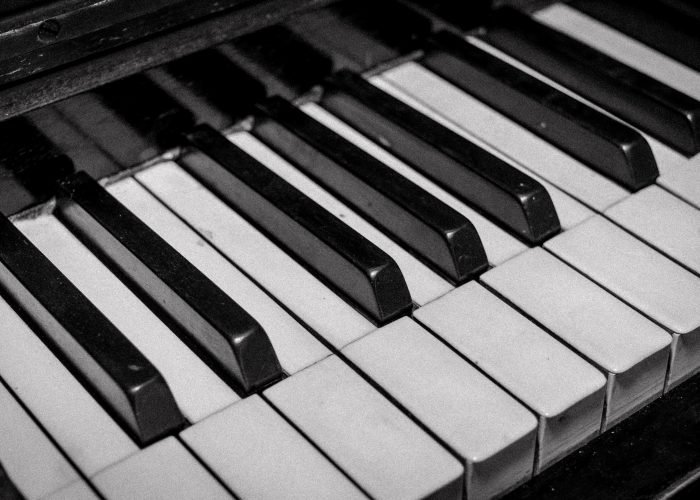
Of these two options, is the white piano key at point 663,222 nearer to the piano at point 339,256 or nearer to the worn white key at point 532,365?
the piano at point 339,256

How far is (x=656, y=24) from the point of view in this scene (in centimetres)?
174

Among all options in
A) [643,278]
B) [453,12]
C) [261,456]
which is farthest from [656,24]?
[261,456]

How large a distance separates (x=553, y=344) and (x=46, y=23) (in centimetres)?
70

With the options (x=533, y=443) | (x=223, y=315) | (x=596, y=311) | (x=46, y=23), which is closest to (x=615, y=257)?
(x=596, y=311)

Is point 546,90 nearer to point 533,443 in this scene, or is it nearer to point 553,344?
point 553,344

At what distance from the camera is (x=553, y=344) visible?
1.18 metres

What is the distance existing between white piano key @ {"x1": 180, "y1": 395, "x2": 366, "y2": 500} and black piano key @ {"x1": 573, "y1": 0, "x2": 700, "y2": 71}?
993mm

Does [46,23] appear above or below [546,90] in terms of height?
above

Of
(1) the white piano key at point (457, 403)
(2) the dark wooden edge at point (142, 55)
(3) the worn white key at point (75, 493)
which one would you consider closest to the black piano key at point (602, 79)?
(2) the dark wooden edge at point (142, 55)

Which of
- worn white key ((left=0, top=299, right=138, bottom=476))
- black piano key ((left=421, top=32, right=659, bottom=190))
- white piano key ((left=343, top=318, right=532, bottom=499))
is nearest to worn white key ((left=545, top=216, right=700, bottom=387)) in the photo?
black piano key ((left=421, top=32, right=659, bottom=190))

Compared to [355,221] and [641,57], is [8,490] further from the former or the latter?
[641,57]

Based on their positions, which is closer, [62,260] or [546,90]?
[62,260]

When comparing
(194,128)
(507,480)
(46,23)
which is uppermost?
(46,23)

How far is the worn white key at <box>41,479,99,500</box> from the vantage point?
101cm
